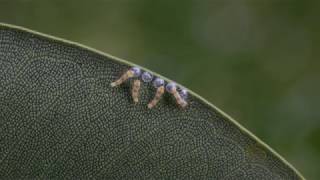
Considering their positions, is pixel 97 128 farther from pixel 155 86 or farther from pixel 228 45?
pixel 228 45

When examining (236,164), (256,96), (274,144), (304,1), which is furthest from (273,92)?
(236,164)

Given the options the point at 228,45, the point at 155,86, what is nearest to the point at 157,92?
the point at 155,86

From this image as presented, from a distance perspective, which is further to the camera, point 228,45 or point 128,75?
point 228,45

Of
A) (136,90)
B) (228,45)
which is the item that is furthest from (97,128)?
(228,45)

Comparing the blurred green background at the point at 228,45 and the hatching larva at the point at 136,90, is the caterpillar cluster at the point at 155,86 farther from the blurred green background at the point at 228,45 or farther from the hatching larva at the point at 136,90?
the blurred green background at the point at 228,45

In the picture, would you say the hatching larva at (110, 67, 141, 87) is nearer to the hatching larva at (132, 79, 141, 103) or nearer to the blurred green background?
the hatching larva at (132, 79, 141, 103)

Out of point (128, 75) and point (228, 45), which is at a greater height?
point (128, 75)

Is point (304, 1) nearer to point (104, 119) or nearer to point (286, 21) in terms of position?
point (286, 21)

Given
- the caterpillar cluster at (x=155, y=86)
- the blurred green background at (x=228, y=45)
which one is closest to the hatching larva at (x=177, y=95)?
the caterpillar cluster at (x=155, y=86)
